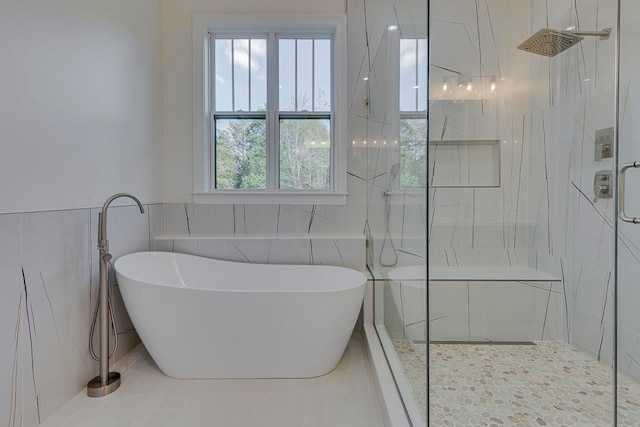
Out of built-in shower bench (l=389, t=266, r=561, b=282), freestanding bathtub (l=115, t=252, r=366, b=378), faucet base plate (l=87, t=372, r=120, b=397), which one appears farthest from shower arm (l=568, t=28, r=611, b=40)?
faucet base plate (l=87, t=372, r=120, b=397)

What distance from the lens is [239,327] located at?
161 centimetres

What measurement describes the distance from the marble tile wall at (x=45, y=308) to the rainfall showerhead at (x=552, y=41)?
272 cm

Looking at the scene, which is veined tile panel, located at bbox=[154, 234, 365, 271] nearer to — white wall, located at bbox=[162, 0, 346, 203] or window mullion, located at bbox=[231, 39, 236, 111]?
white wall, located at bbox=[162, 0, 346, 203]

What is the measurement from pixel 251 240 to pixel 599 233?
2.04 metres

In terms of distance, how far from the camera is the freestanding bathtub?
5.18 ft

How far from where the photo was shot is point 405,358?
1491 millimetres

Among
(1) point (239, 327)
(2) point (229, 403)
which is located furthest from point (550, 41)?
(2) point (229, 403)

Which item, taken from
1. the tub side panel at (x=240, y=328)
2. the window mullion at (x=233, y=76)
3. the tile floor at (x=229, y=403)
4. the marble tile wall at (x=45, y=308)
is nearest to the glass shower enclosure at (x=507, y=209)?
the tile floor at (x=229, y=403)

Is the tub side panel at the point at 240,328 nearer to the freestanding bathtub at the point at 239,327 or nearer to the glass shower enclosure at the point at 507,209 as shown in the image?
the freestanding bathtub at the point at 239,327

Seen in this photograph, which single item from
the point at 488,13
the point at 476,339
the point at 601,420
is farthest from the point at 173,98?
the point at 601,420

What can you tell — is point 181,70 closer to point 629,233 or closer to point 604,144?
point 604,144

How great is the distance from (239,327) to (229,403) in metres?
0.35

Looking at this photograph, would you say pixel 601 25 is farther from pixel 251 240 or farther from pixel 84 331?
pixel 84 331

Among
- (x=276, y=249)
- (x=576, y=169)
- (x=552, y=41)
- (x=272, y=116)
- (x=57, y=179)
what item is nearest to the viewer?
(x=57, y=179)
